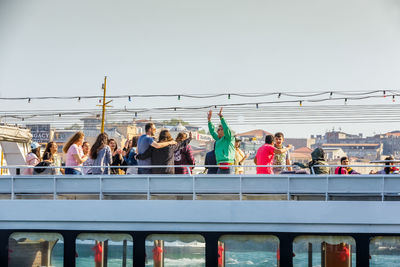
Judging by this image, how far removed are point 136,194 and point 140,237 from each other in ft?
2.27

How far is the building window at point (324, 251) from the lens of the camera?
9570 mm

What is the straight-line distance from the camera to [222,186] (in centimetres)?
1000

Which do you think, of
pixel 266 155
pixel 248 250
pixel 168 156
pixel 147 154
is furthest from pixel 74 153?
pixel 248 250

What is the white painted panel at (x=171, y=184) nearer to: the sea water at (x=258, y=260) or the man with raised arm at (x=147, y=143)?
the man with raised arm at (x=147, y=143)

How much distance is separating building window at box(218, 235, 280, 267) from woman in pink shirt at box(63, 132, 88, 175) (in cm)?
287

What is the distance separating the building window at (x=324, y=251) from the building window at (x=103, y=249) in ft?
7.78

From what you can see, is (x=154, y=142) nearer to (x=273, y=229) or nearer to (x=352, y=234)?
(x=273, y=229)

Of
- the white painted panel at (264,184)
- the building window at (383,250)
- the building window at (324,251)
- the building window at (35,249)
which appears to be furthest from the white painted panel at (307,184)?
the building window at (35,249)

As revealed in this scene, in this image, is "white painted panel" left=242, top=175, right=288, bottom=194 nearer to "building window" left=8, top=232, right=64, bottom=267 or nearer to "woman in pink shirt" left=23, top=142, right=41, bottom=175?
"building window" left=8, top=232, right=64, bottom=267

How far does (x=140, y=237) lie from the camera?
9938mm

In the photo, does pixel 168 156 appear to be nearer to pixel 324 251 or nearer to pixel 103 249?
pixel 103 249

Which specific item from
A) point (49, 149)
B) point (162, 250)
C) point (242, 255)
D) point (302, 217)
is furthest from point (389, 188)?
point (49, 149)

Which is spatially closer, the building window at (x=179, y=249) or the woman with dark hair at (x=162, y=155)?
the building window at (x=179, y=249)

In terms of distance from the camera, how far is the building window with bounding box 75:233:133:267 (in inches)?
395
